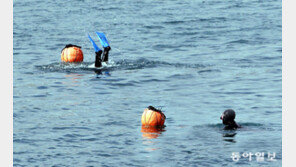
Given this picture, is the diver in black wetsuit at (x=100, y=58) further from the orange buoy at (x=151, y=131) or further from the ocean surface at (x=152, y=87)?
the orange buoy at (x=151, y=131)

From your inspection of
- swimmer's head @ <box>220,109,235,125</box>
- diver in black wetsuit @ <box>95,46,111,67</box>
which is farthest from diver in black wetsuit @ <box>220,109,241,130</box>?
diver in black wetsuit @ <box>95,46,111,67</box>

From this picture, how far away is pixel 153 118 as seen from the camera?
23016mm

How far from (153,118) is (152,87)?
6.77 meters

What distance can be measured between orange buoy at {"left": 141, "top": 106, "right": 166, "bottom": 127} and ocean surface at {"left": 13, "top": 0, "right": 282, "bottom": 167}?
32 centimetres

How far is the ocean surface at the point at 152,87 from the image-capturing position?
66.3 feet

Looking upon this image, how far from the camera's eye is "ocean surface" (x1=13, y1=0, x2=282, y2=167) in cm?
2020

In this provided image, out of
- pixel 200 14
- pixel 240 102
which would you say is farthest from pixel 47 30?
pixel 240 102

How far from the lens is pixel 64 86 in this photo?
29.9 m

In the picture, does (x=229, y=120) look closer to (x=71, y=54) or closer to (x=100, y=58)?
(x=100, y=58)

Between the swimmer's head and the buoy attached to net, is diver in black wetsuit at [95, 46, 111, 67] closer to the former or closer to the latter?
the buoy attached to net

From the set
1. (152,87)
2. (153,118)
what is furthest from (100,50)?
(153,118)

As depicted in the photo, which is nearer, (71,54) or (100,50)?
(100,50)

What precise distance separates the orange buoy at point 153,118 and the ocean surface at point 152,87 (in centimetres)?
32

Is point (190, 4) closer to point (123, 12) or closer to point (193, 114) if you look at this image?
point (123, 12)
